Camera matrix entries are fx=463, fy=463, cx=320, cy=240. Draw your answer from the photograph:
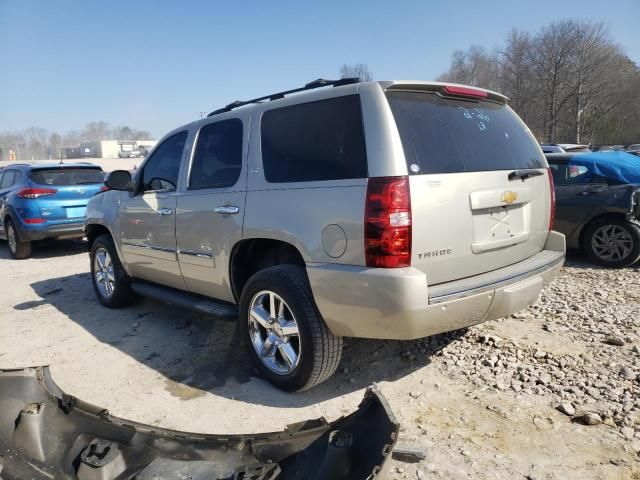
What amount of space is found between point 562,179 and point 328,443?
20.4 feet

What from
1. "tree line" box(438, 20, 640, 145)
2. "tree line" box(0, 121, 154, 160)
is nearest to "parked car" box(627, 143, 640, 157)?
"tree line" box(438, 20, 640, 145)

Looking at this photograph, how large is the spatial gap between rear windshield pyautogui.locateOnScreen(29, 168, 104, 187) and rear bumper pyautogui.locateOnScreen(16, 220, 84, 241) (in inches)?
32.1

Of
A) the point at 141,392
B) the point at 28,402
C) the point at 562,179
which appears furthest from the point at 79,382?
the point at 562,179

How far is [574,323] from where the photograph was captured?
4281 millimetres

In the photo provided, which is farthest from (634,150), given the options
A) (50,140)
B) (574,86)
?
(50,140)

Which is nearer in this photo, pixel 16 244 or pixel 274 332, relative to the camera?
pixel 274 332

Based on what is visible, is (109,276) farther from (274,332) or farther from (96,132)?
(96,132)

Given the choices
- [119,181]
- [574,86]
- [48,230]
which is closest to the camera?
[119,181]

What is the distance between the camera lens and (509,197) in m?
3.04

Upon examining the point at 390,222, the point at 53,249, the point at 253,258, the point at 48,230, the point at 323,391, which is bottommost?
the point at 323,391

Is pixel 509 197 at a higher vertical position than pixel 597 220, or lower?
higher

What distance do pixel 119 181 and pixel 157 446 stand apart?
3070mm

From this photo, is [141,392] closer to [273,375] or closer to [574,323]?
[273,375]

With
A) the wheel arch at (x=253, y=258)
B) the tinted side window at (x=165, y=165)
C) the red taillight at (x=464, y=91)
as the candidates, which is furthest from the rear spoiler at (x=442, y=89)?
the tinted side window at (x=165, y=165)
